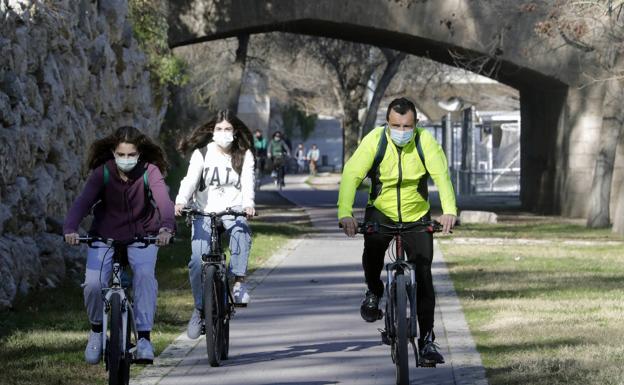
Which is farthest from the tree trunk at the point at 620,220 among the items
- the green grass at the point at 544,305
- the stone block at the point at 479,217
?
the stone block at the point at 479,217

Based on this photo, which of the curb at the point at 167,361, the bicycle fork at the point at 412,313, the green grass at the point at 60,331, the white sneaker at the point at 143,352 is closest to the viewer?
the white sneaker at the point at 143,352

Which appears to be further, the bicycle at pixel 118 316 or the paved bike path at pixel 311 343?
the paved bike path at pixel 311 343

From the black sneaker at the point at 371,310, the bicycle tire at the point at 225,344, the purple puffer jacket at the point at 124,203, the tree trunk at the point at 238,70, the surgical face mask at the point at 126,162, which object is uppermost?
the tree trunk at the point at 238,70

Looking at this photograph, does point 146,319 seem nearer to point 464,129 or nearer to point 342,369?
point 342,369

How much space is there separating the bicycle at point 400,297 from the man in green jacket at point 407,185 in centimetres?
10

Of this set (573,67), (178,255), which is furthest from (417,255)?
(573,67)

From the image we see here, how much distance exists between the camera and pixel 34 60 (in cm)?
1505

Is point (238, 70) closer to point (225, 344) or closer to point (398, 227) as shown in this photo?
point (225, 344)

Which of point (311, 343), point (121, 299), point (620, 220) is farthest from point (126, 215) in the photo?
point (620, 220)

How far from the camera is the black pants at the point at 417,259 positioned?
9.13 m

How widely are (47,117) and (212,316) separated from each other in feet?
20.1

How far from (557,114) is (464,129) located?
727 centimetres

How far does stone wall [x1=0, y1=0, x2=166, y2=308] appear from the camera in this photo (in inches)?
541

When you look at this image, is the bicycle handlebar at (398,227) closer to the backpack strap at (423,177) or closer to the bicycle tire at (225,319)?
the backpack strap at (423,177)
